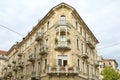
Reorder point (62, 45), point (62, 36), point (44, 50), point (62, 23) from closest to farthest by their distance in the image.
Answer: point (62, 45)
point (62, 23)
point (62, 36)
point (44, 50)

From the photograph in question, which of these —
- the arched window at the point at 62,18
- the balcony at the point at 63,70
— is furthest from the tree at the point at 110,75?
the arched window at the point at 62,18

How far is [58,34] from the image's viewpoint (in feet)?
125

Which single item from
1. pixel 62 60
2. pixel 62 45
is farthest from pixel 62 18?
pixel 62 60

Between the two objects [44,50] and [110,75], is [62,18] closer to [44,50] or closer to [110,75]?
[44,50]

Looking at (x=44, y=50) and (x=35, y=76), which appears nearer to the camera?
(x=44, y=50)

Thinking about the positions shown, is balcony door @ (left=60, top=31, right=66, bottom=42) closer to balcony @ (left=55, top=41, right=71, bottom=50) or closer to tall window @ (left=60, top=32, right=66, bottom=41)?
tall window @ (left=60, top=32, right=66, bottom=41)

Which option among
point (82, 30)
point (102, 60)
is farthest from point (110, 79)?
point (102, 60)

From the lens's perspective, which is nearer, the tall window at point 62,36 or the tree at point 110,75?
the tall window at point 62,36

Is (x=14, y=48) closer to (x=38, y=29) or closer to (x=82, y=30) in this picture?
(x=38, y=29)

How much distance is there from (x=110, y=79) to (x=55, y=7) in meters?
28.1

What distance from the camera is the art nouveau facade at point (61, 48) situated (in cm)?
3656

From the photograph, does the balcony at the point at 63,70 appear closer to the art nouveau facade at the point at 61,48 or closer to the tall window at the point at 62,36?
the art nouveau facade at the point at 61,48

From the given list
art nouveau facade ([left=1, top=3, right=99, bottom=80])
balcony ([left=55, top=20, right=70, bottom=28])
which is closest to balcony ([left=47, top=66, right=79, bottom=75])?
art nouveau facade ([left=1, top=3, right=99, bottom=80])

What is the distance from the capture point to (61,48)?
122ft
